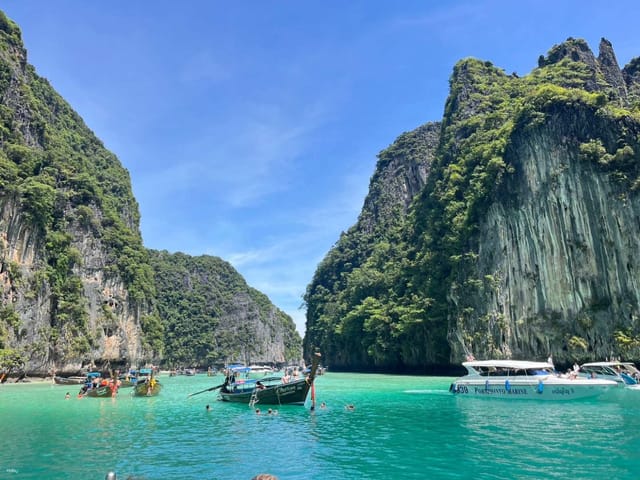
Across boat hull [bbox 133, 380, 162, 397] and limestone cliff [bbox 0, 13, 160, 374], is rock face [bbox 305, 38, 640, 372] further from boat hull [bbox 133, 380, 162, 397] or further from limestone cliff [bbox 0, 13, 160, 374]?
limestone cliff [bbox 0, 13, 160, 374]

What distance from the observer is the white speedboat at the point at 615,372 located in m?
33.8

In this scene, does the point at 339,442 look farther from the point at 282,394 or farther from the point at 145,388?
the point at 145,388

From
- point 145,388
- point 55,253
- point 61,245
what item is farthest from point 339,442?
point 61,245

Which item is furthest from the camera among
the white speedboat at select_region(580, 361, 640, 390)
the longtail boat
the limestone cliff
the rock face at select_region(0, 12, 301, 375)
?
the rock face at select_region(0, 12, 301, 375)

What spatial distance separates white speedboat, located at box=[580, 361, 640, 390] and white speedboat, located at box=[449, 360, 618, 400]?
1544mm

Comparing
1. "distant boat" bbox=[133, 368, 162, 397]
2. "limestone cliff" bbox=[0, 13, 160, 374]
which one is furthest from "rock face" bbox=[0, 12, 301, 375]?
"distant boat" bbox=[133, 368, 162, 397]

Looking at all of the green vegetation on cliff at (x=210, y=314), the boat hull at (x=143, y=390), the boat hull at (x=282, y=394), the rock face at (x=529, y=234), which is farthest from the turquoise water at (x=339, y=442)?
the green vegetation on cliff at (x=210, y=314)

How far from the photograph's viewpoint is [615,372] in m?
35.0

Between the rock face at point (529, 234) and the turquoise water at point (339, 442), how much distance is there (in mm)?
18275

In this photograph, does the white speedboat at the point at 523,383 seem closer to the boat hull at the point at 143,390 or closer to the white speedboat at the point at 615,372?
the white speedboat at the point at 615,372

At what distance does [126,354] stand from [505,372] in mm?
63115

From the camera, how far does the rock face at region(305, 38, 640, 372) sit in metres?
42.4

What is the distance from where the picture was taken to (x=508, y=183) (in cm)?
5153

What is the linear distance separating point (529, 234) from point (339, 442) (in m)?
38.2
